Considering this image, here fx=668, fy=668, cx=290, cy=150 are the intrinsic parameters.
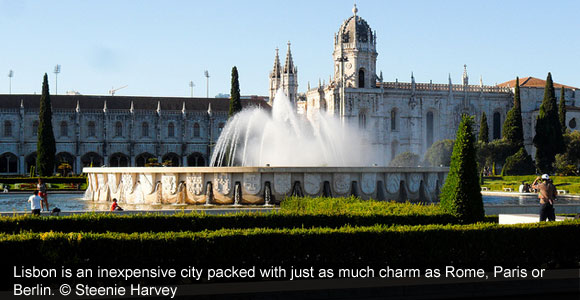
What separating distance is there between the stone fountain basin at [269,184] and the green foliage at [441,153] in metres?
36.0

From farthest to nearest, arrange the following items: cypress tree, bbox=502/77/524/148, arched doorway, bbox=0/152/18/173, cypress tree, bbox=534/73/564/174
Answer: arched doorway, bbox=0/152/18/173, cypress tree, bbox=502/77/524/148, cypress tree, bbox=534/73/564/174

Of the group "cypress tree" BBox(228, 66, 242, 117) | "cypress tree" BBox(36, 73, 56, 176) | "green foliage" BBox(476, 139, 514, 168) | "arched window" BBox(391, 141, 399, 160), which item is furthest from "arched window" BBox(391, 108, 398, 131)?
"cypress tree" BBox(36, 73, 56, 176)

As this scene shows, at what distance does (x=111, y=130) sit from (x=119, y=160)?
330cm

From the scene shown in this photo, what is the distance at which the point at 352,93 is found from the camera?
63.2 metres

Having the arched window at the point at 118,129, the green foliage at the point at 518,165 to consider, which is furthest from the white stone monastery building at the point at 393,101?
the arched window at the point at 118,129

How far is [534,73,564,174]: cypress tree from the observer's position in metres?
52.8

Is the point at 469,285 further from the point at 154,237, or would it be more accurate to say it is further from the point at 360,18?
the point at 360,18

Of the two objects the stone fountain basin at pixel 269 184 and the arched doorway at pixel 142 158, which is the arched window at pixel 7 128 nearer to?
the arched doorway at pixel 142 158

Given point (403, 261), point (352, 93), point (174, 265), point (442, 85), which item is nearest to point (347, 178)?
point (403, 261)

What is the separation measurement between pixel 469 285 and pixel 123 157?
60689 mm

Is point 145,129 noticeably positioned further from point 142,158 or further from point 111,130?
point 111,130

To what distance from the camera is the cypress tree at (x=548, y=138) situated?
5275cm

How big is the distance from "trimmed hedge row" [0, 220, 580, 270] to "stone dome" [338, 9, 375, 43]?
184 ft

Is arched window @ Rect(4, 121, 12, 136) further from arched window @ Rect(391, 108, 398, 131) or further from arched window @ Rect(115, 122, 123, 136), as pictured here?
arched window @ Rect(391, 108, 398, 131)
